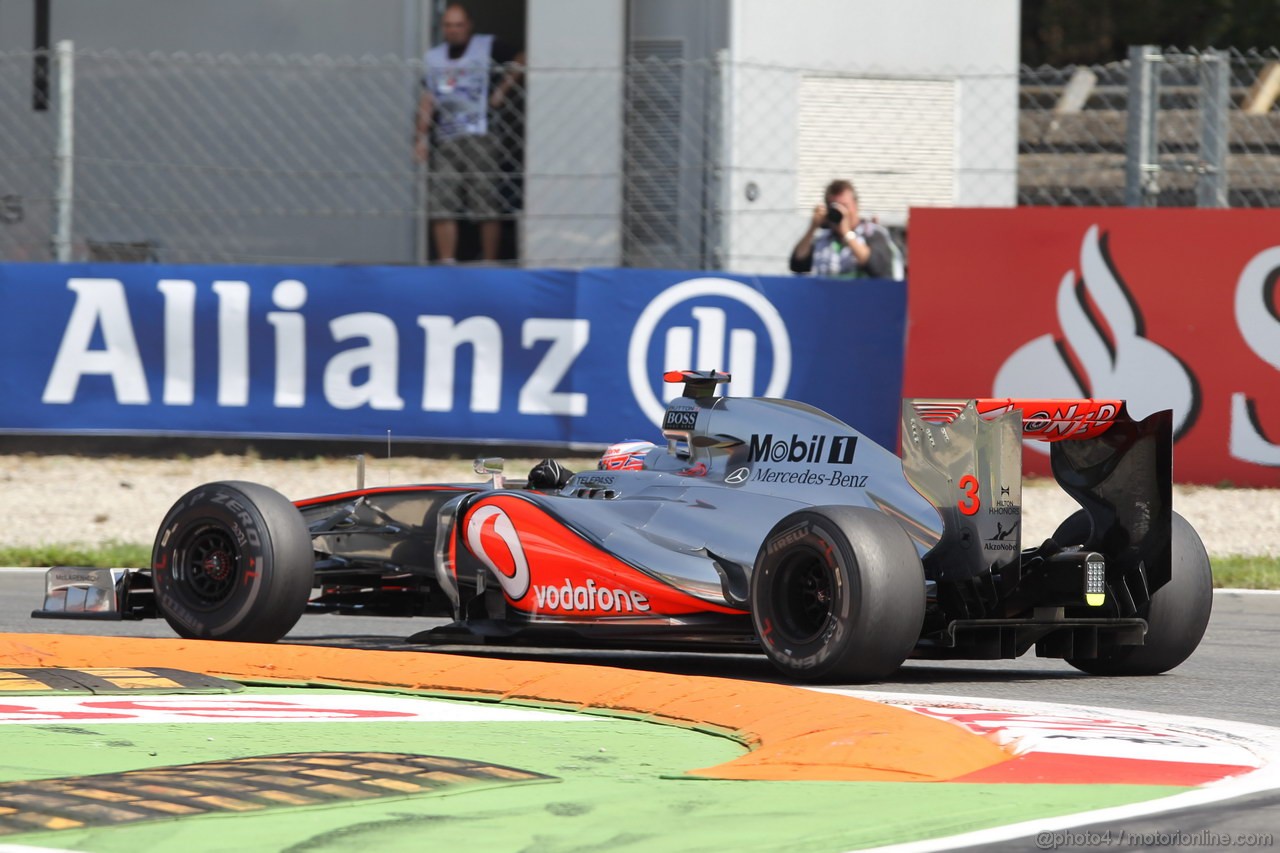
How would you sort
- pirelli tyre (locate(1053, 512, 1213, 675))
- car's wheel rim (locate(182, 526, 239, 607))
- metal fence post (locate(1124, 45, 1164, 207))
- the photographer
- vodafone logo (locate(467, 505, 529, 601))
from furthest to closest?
the photographer < metal fence post (locate(1124, 45, 1164, 207)) < car's wheel rim (locate(182, 526, 239, 607)) < vodafone logo (locate(467, 505, 529, 601)) < pirelli tyre (locate(1053, 512, 1213, 675))

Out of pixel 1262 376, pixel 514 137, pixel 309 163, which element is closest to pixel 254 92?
pixel 309 163

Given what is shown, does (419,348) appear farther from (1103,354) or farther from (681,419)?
(681,419)

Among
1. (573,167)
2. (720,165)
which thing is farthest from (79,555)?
(573,167)

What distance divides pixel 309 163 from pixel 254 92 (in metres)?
0.67

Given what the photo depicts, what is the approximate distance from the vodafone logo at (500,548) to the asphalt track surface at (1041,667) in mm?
548

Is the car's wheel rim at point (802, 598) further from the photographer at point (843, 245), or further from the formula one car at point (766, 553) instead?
the photographer at point (843, 245)

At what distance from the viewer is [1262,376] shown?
12.8 m

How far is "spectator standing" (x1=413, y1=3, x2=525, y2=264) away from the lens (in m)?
14.3

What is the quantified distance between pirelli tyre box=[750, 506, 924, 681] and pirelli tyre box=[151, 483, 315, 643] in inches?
74.2

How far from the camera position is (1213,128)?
43.9 ft

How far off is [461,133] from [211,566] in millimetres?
6585

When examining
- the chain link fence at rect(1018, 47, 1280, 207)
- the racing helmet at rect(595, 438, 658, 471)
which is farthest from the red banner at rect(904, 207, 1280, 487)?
the racing helmet at rect(595, 438, 658, 471)

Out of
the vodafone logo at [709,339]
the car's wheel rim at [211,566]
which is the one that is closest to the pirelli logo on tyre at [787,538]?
the car's wheel rim at [211,566]

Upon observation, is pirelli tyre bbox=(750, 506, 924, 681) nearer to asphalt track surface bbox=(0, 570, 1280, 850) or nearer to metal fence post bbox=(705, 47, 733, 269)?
asphalt track surface bbox=(0, 570, 1280, 850)
